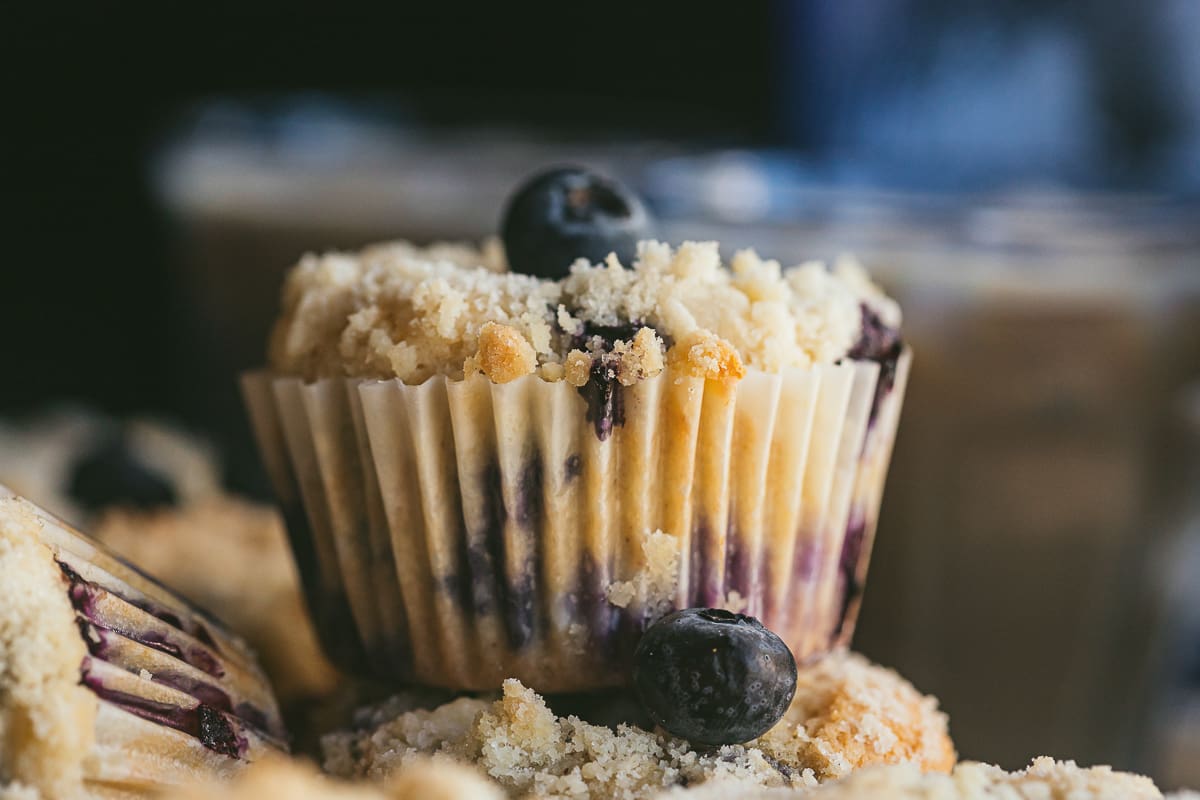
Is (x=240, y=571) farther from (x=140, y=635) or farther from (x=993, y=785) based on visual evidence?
(x=993, y=785)

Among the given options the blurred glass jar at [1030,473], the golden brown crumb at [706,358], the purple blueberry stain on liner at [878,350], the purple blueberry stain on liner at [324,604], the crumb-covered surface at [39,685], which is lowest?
the blurred glass jar at [1030,473]

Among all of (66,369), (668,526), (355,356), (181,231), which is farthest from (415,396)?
(66,369)

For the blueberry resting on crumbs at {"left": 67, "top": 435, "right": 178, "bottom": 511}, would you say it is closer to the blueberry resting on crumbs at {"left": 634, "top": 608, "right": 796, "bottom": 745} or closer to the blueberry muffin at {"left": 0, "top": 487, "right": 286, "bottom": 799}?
the blueberry muffin at {"left": 0, "top": 487, "right": 286, "bottom": 799}

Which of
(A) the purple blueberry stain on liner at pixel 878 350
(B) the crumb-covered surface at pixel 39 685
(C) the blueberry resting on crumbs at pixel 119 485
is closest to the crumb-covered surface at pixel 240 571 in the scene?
(C) the blueberry resting on crumbs at pixel 119 485

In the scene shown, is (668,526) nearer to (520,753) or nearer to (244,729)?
(520,753)

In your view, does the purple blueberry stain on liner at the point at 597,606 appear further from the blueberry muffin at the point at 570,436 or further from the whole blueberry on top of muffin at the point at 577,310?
the whole blueberry on top of muffin at the point at 577,310

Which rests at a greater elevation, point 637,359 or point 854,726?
point 637,359

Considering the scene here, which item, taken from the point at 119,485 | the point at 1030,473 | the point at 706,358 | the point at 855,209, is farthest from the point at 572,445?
the point at 855,209
